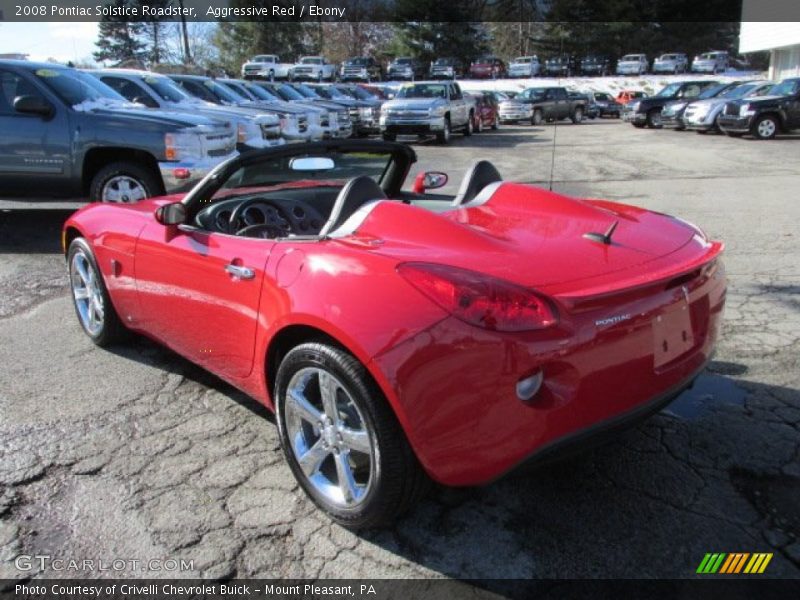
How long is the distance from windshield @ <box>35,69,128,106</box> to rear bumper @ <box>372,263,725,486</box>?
24.2 ft

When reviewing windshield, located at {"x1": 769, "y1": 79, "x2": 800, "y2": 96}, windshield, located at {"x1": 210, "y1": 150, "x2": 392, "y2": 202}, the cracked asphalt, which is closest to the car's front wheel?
windshield, located at {"x1": 769, "y1": 79, "x2": 800, "y2": 96}

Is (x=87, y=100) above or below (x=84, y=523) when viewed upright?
above

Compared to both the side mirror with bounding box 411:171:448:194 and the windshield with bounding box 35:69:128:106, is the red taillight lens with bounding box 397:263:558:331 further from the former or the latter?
the windshield with bounding box 35:69:128:106

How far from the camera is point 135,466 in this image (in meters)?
3.07

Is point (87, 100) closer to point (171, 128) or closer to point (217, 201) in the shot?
point (171, 128)

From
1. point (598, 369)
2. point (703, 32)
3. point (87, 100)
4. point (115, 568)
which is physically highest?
point (703, 32)

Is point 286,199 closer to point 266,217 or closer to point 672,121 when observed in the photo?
point 266,217

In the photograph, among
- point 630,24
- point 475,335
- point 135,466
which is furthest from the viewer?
point 630,24

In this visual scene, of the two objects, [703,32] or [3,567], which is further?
[703,32]

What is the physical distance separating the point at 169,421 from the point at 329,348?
4.79 ft

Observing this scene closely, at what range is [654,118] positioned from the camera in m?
26.8

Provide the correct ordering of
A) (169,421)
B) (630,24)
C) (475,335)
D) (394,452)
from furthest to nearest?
(630,24), (169,421), (394,452), (475,335)

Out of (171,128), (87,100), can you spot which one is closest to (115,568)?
(171,128)

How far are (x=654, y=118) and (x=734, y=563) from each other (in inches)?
1072
